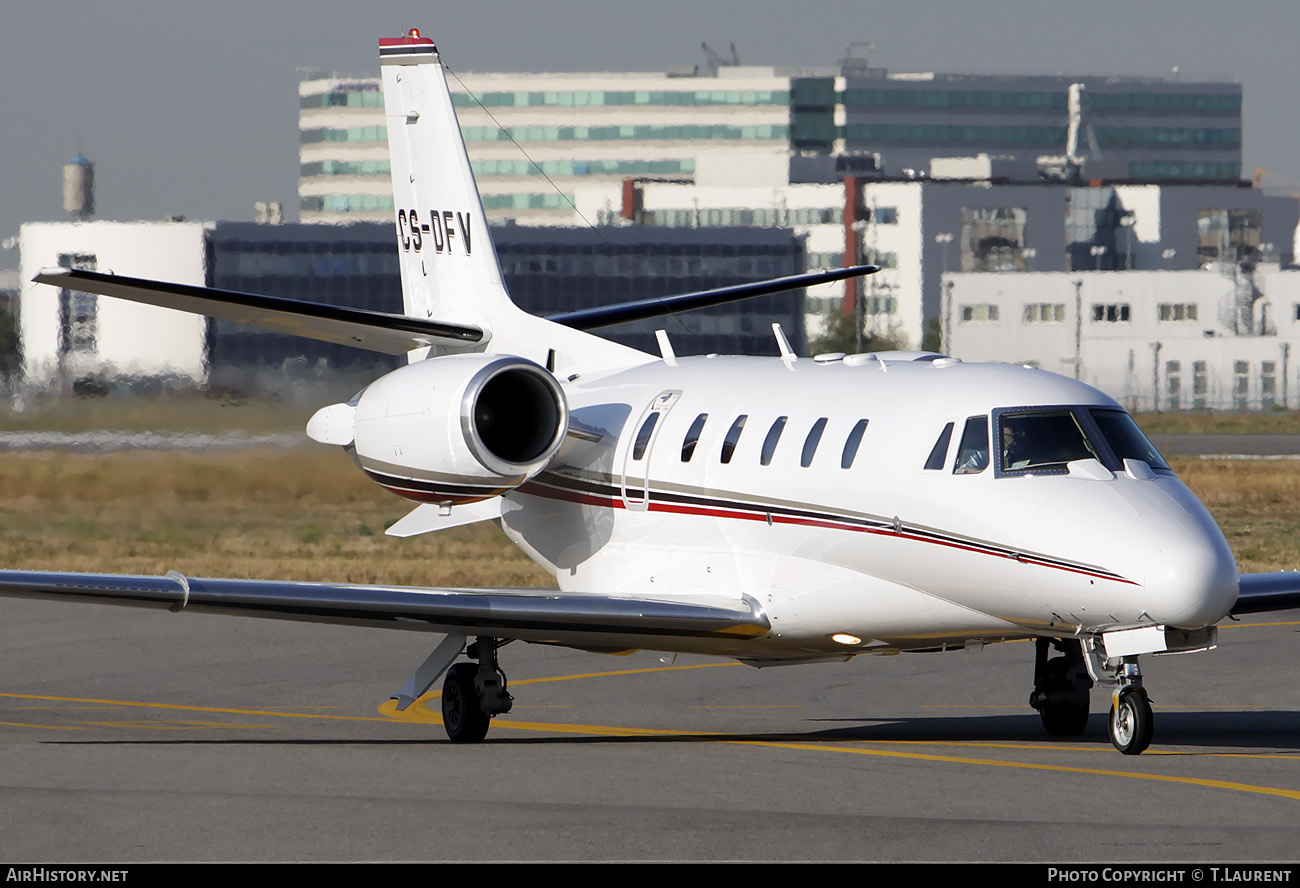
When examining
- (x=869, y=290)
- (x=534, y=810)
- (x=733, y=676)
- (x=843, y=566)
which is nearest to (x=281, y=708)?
(x=733, y=676)

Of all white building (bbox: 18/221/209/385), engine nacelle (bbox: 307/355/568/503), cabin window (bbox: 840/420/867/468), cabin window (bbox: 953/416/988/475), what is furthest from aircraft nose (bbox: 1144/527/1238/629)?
white building (bbox: 18/221/209/385)

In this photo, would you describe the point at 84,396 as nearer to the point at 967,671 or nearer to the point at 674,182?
the point at 967,671

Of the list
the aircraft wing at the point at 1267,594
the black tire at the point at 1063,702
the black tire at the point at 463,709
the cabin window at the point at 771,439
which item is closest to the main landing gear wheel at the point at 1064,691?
the black tire at the point at 1063,702

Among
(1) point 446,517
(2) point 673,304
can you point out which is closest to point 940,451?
(1) point 446,517

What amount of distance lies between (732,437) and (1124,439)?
3.64 meters

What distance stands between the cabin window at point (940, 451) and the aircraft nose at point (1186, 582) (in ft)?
6.62

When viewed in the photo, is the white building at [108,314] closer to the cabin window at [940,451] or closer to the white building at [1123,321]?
the cabin window at [940,451]

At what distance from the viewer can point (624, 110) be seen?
176125mm

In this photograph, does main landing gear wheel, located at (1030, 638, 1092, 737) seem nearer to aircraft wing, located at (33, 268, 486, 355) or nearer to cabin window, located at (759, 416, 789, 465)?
cabin window, located at (759, 416, 789, 465)

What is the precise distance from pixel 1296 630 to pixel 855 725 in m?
9.40

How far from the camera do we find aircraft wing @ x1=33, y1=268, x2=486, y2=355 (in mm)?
16406

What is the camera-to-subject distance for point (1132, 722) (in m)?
→ 14.0

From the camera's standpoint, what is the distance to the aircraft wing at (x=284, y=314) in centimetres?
1641

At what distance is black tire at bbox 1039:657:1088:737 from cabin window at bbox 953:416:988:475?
255cm
